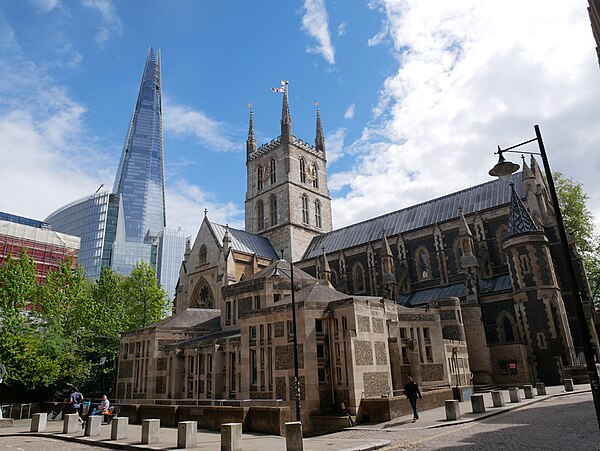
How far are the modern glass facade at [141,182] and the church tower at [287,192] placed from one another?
128 meters

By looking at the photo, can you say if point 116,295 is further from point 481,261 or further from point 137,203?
point 137,203

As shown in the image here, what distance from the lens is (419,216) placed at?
45.2 m

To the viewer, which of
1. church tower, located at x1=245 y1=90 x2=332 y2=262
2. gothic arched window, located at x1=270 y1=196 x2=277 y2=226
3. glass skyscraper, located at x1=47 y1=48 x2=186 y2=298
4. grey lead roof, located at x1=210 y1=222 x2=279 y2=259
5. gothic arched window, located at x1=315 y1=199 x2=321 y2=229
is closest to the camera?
grey lead roof, located at x1=210 y1=222 x2=279 y2=259

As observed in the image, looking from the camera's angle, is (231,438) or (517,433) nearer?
(231,438)

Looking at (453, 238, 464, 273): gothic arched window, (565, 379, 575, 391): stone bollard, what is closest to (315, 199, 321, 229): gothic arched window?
(453, 238, 464, 273): gothic arched window

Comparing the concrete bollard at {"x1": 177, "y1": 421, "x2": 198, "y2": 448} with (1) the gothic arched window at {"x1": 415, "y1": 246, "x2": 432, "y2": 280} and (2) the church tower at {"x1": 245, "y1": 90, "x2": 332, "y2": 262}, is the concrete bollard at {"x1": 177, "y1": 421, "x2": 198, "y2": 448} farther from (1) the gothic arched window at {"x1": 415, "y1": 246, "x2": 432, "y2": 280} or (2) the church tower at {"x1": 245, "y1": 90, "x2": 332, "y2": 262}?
(2) the church tower at {"x1": 245, "y1": 90, "x2": 332, "y2": 262}

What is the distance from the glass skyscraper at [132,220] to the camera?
128m

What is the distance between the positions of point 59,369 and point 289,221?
1181 inches

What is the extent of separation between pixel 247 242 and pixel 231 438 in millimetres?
A: 39616

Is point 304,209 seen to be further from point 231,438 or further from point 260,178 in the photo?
point 231,438

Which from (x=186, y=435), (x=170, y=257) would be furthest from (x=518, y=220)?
(x=170, y=257)

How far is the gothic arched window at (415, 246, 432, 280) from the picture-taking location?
134 feet

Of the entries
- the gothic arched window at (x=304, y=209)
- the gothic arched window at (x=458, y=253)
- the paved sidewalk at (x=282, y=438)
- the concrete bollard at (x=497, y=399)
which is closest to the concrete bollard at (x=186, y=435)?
the paved sidewalk at (x=282, y=438)

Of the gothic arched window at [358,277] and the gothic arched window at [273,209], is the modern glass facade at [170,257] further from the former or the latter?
the gothic arched window at [358,277]
